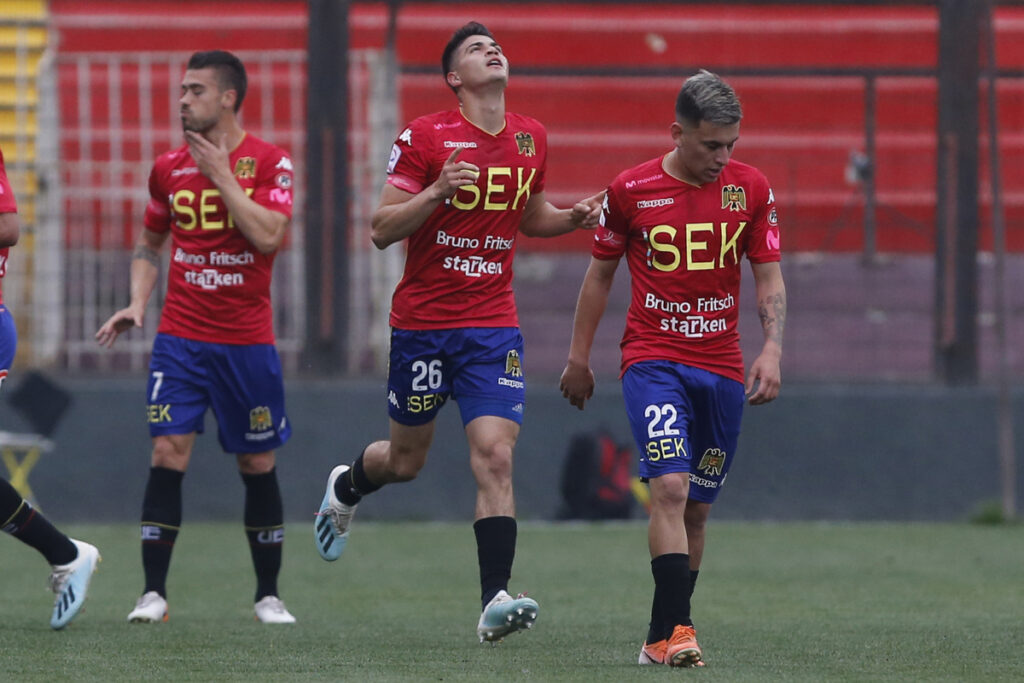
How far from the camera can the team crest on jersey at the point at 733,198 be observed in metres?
5.41

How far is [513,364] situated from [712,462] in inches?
30.8

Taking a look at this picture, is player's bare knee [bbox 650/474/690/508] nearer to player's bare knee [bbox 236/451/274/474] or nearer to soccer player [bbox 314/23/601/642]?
soccer player [bbox 314/23/601/642]

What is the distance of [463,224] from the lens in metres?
5.73

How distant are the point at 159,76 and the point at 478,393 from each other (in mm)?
9286

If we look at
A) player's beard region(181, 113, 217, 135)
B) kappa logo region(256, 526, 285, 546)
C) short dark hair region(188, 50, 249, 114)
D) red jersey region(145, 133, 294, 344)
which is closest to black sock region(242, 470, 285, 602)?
kappa logo region(256, 526, 285, 546)

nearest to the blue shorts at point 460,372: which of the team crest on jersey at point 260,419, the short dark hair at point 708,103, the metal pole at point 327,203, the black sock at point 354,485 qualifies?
the black sock at point 354,485

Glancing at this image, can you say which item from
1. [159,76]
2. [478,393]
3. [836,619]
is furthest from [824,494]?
[159,76]

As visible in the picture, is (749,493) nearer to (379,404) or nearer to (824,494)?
(824,494)

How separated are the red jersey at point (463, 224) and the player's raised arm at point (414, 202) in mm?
65

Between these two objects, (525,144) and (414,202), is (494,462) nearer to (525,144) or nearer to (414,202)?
(414,202)

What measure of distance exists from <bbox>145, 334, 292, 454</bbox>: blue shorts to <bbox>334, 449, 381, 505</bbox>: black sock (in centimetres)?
38

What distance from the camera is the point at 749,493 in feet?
36.3

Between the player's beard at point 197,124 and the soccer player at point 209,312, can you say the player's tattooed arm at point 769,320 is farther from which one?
the player's beard at point 197,124

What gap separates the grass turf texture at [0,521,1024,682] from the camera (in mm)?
4914
